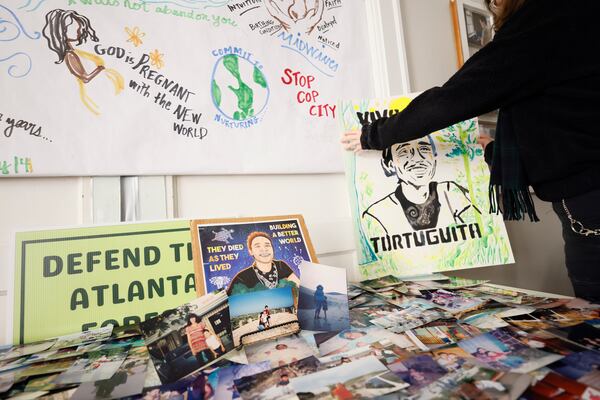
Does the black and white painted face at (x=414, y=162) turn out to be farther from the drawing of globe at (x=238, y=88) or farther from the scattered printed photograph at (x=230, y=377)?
the scattered printed photograph at (x=230, y=377)

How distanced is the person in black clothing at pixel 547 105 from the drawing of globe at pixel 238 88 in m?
0.46

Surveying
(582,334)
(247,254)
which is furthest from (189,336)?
(582,334)

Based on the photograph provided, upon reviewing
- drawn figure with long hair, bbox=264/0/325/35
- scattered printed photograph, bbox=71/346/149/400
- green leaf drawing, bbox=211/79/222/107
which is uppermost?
drawn figure with long hair, bbox=264/0/325/35

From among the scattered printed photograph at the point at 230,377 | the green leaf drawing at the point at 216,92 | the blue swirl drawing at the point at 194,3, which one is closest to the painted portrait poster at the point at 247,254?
the scattered printed photograph at the point at 230,377

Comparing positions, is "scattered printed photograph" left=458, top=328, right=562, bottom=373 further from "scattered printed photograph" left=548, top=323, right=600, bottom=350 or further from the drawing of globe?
the drawing of globe

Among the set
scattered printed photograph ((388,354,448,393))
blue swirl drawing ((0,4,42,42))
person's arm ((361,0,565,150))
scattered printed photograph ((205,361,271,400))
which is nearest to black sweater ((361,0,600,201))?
person's arm ((361,0,565,150))

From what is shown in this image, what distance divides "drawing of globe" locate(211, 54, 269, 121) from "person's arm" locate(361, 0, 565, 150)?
20.1 inches

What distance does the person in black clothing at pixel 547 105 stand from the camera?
61 cm

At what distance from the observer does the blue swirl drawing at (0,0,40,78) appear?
Result: 0.71 meters

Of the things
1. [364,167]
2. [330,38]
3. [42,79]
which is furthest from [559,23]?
[42,79]

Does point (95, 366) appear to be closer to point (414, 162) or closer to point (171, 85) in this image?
point (171, 85)

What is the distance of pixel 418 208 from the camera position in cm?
95

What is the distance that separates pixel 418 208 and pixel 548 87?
0.43m

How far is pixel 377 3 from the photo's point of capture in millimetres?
1148
